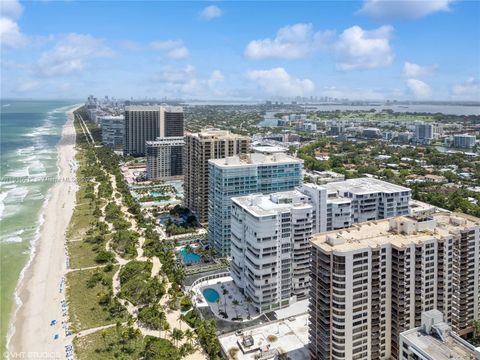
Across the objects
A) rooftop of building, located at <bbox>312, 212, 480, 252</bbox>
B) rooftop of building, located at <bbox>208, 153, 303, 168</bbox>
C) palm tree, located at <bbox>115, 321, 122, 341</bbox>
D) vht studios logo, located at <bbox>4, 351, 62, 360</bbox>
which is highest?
rooftop of building, located at <bbox>208, 153, 303, 168</bbox>

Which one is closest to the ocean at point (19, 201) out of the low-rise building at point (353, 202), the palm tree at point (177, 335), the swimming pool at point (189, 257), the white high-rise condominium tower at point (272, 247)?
the palm tree at point (177, 335)

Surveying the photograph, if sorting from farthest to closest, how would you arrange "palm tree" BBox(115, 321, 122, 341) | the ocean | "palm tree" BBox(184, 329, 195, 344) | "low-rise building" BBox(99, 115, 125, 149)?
"low-rise building" BBox(99, 115, 125, 149) < the ocean < "palm tree" BBox(115, 321, 122, 341) < "palm tree" BBox(184, 329, 195, 344)

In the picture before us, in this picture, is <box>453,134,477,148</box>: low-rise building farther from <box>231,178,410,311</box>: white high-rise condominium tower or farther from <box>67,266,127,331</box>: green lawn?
<box>67,266,127,331</box>: green lawn

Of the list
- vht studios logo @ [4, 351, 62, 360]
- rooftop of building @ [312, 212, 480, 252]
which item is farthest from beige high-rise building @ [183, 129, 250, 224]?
vht studios logo @ [4, 351, 62, 360]

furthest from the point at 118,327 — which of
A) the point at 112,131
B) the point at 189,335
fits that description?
the point at 112,131

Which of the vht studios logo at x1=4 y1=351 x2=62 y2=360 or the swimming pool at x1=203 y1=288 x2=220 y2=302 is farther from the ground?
the swimming pool at x1=203 y1=288 x2=220 y2=302

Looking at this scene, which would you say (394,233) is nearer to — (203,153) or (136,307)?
(136,307)
